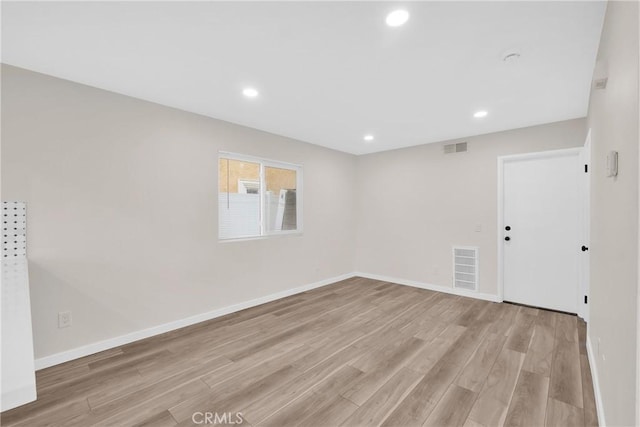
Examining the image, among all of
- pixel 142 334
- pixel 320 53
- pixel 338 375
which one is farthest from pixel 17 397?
pixel 142 334

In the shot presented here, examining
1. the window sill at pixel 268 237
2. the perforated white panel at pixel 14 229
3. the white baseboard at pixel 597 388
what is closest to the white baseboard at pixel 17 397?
the perforated white panel at pixel 14 229

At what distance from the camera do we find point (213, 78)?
8.23ft

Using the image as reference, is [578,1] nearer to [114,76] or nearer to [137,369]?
[114,76]

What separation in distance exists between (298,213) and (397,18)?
3388mm

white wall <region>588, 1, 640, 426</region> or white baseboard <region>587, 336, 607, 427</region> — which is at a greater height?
white wall <region>588, 1, 640, 426</region>

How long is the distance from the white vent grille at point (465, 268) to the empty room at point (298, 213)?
4 centimetres

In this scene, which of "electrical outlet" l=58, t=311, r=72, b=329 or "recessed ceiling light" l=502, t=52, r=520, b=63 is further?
"electrical outlet" l=58, t=311, r=72, b=329

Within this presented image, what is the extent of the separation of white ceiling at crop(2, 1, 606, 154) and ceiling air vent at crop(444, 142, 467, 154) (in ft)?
3.56

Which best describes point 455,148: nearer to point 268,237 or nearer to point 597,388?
point 268,237

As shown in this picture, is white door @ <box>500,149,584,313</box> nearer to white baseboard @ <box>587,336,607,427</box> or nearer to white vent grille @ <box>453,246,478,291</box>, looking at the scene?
white vent grille @ <box>453,246,478,291</box>

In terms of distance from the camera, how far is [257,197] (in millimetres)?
4211

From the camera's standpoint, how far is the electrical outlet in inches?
96.8

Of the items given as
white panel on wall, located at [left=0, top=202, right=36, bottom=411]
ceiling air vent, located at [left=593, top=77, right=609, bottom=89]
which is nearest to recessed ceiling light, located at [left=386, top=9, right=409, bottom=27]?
ceiling air vent, located at [left=593, top=77, right=609, bottom=89]

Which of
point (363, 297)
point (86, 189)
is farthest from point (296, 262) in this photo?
point (86, 189)
